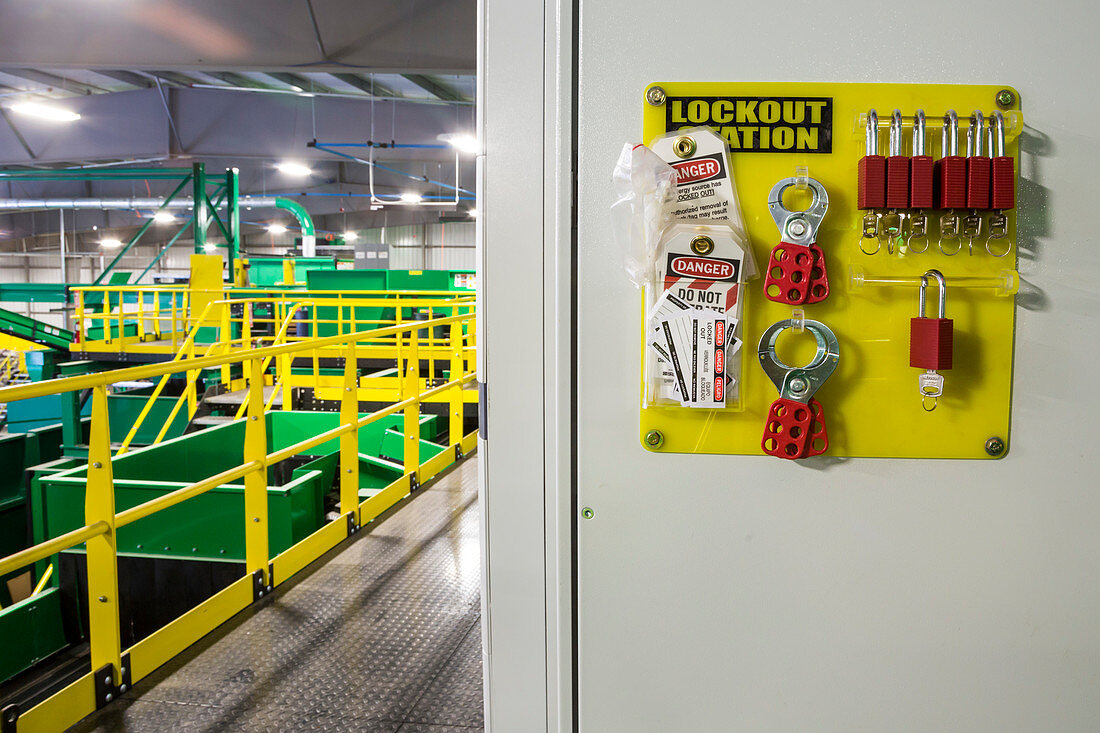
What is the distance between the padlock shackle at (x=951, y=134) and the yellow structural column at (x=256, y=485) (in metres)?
2.92

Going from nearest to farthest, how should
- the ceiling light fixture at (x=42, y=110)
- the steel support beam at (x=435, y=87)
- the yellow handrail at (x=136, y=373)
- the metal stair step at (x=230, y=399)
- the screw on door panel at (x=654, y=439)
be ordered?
the screw on door panel at (x=654, y=439) < the yellow handrail at (x=136, y=373) < the metal stair step at (x=230, y=399) < the ceiling light fixture at (x=42, y=110) < the steel support beam at (x=435, y=87)

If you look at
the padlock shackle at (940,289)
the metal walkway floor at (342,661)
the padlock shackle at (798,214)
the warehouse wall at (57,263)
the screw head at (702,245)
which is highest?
the warehouse wall at (57,263)

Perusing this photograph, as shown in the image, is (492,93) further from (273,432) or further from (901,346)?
(273,432)

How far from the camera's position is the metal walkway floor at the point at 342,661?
2.33 m

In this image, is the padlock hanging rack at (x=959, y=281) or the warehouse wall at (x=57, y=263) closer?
A: the padlock hanging rack at (x=959, y=281)

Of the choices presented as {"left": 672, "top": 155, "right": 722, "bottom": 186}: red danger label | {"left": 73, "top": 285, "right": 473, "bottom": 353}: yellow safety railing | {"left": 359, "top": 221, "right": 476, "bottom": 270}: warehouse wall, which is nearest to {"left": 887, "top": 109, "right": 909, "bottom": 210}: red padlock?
{"left": 672, "top": 155, "right": 722, "bottom": 186}: red danger label

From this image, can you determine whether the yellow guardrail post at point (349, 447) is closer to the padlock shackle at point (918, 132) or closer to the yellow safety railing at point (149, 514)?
the yellow safety railing at point (149, 514)

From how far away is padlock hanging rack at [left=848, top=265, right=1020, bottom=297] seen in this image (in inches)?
41.2

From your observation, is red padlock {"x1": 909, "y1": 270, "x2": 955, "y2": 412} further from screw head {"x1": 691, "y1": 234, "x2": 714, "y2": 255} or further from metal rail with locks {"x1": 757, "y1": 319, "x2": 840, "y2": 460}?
screw head {"x1": 691, "y1": 234, "x2": 714, "y2": 255}

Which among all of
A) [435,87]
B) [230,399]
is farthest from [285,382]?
[435,87]

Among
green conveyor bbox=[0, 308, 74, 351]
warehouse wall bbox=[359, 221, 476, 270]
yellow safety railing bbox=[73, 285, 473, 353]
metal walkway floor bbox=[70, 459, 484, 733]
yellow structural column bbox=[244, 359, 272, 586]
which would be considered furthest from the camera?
warehouse wall bbox=[359, 221, 476, 270]

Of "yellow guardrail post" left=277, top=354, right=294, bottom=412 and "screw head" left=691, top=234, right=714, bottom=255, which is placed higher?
"screw head" left=691, top=234, right=714, bottom=255

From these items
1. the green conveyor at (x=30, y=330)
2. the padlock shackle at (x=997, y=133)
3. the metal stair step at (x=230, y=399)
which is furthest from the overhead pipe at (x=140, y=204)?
the padlock shackle at (x=997, y=133)

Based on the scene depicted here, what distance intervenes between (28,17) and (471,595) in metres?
7.98
